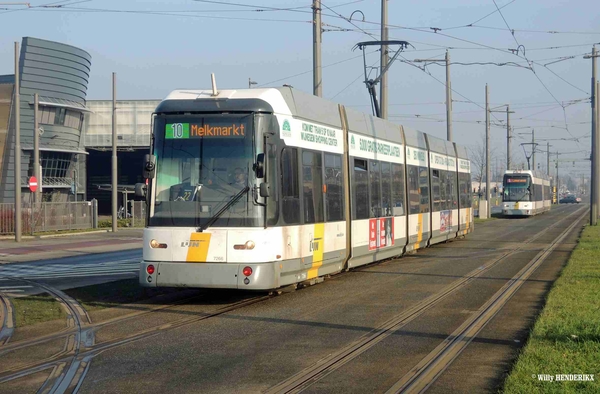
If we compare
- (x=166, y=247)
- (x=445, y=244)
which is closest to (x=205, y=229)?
(x=166, y=247)

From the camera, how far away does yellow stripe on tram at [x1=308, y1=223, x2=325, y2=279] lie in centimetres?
1443

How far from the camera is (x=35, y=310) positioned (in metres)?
12.7

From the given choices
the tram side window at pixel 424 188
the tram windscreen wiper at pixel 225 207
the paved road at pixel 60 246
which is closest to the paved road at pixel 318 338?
the tram windscreen wiper at pixel 225 207

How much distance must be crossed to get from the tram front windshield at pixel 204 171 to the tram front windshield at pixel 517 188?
48.9 metres

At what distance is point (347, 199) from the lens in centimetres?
1644

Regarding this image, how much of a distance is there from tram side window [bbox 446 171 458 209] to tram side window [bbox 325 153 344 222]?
1224 centimetres

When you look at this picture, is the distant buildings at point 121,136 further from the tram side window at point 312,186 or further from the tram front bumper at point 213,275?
the tram front bumper at point 213,275

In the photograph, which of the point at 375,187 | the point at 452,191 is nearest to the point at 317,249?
the point at 375,187

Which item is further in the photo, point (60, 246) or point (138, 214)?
point (138, 214)

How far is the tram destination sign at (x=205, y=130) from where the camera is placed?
12625mm

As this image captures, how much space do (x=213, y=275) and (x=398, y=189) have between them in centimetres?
943

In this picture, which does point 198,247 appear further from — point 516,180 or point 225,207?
point 516,180

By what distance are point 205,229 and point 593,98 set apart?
3363 cm

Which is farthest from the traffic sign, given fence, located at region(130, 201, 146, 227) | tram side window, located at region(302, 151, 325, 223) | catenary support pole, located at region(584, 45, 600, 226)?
catenary support pole, located at region(584, 45, 600, 226)
